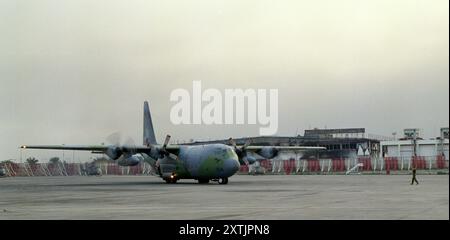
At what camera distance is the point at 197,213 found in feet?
64.8

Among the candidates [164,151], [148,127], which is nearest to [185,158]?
[164,151]

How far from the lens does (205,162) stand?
50.9 meters

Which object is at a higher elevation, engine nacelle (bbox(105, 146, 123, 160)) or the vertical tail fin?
the vertical tail fin

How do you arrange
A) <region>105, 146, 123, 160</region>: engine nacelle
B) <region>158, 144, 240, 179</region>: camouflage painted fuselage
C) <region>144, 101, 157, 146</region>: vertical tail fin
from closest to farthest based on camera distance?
<region>158, 144, 240, 179</region>: camouflage painted fuselage
<region>105, 146, 123, 160</region>: engine nacelle
<region>144, 101, 157, 146</region>: vertical tail fin

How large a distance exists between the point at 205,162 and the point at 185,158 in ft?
9.63

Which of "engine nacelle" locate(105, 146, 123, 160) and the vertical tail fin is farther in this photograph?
the vertical tail fin

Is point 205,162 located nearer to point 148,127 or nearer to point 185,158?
point 185,158

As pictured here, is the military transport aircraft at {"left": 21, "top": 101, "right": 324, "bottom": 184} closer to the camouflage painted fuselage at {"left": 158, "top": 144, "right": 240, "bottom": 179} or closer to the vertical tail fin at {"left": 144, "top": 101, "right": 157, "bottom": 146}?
the camouflage painted fuselage at {"left": 158, "top": 144, "right": 240, "bottom": 179}

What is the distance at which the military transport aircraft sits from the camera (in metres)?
50.3

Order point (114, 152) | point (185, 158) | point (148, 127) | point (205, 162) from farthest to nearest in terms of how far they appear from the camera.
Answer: point (148, 127) → point (114, 152) → point (185, 158) → point (205, 162)

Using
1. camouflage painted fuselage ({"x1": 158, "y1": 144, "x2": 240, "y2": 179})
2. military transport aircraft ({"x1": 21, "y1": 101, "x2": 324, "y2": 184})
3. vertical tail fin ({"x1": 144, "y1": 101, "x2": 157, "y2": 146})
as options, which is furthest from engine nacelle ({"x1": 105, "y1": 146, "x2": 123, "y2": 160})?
vertical tail fin ({"x1": 144, "y1": 101, "x2": 157, "y2": 146})
